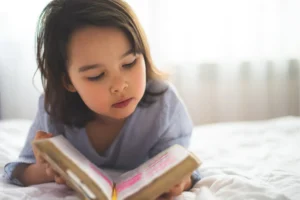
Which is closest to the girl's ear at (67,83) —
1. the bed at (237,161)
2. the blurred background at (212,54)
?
the bed at (237,161)

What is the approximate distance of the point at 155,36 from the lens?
1517mm

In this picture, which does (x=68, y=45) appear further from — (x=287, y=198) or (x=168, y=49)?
(x=168, y=49)

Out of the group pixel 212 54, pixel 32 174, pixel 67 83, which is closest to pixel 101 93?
pixel 67 83

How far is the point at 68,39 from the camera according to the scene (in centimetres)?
76

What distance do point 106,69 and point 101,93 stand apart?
0.19ft

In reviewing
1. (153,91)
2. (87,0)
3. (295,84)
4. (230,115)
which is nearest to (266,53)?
(295,84)

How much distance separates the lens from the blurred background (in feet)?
4.97

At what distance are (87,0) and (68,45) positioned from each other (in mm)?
100

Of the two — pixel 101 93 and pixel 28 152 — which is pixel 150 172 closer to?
pixel 101 93

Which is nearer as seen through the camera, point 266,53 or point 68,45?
point 68,45

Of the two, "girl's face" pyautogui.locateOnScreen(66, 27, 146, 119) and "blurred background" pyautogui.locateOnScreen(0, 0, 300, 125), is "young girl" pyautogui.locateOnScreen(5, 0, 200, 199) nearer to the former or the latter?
"girl's face" pyautogui.locateOnScreen(66, 27, 146, 119)

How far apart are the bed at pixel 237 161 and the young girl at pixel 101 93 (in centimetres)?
5

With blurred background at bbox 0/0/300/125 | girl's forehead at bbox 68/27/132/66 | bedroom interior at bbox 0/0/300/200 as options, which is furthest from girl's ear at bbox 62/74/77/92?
blurred background at bbox 0/0/300/125

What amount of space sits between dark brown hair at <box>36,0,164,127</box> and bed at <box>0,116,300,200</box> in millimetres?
201
